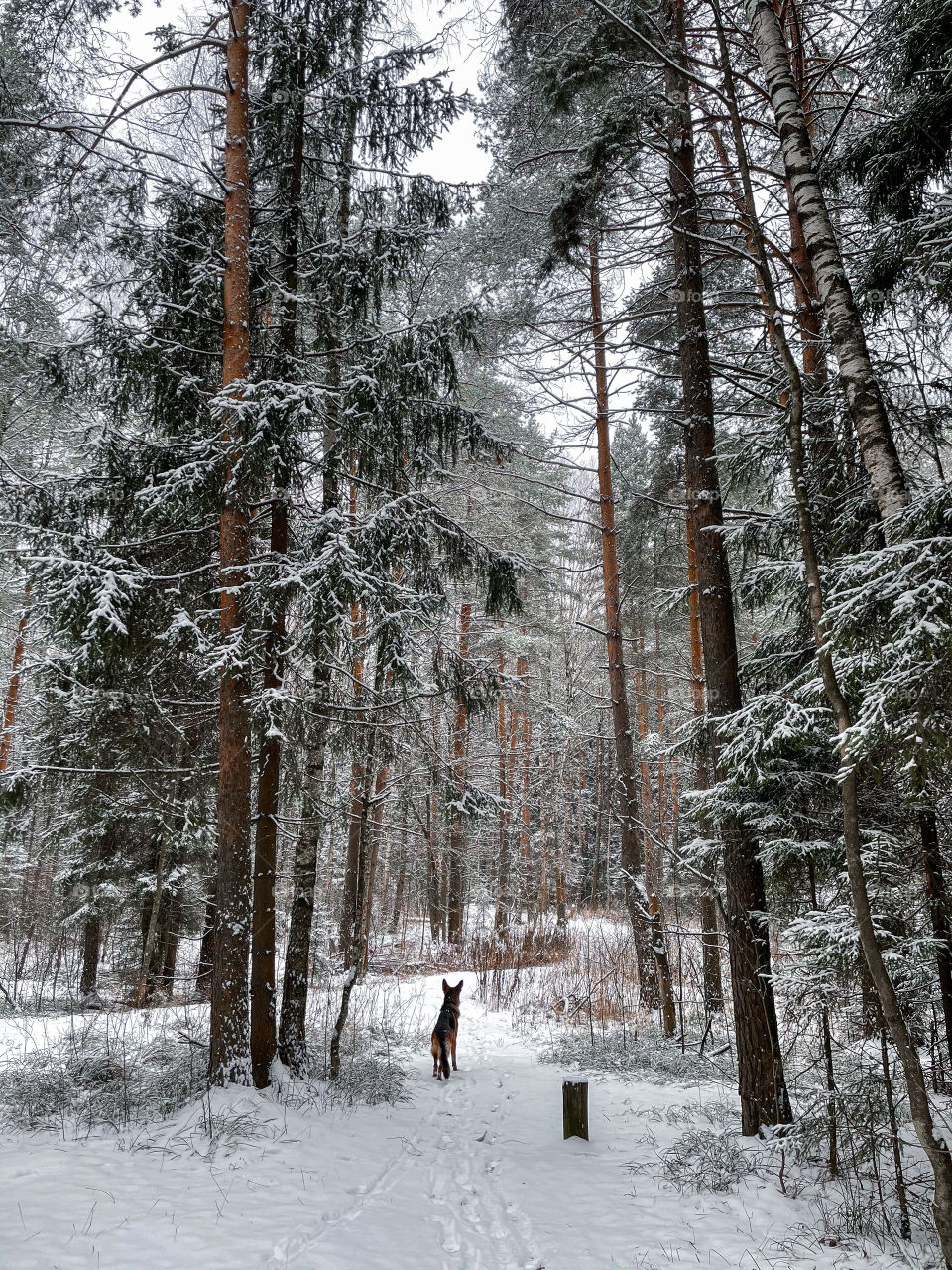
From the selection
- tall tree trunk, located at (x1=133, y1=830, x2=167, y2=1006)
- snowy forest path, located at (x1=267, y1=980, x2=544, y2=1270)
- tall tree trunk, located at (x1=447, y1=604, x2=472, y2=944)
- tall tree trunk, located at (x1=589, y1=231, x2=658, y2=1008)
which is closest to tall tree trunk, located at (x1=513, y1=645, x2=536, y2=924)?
tall tree trunk, located at (x1=447, y1=604, x2=472, y2=944)

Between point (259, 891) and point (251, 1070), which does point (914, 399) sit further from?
point (251, 1070)

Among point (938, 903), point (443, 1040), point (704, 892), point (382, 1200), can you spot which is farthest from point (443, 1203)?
point (704, 892)

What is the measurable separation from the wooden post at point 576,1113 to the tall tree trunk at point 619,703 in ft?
11.4

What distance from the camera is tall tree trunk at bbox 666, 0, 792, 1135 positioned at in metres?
5.13

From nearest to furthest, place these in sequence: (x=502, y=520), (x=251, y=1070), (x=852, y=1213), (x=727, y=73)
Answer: (x=852, y=1213) < (x=727, y=73) < (x=251, y=1070) < (x=502, y=520)

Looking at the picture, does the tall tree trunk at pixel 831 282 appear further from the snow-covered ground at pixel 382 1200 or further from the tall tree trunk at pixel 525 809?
the tall tree trunk at pixel 525 809

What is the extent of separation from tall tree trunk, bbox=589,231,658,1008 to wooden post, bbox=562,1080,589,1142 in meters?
3.47

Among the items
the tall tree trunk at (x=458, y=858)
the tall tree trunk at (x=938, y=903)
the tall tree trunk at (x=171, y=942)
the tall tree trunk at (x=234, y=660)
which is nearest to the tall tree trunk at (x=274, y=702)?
the tall tree trunk at (x=234, y=660)

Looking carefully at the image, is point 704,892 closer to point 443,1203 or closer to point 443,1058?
point 443,1058

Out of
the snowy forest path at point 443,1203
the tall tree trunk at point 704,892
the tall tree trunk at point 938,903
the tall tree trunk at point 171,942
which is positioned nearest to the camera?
the snowy forest path at point 443,1203

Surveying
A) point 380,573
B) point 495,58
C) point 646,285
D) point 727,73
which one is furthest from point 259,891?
point 495,58

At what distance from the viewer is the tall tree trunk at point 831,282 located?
12.5 feet

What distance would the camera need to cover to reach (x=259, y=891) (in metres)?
6.32

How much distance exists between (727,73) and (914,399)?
2783mm
